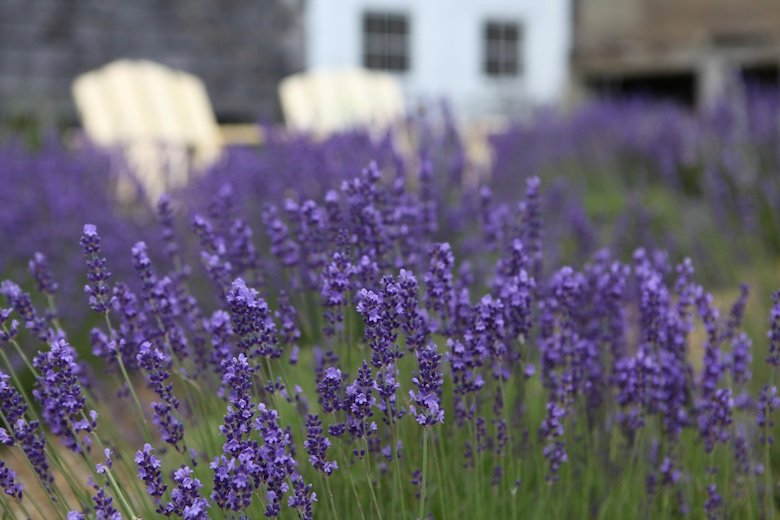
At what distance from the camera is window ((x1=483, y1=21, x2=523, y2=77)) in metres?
11.7

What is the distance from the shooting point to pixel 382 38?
11070 mm

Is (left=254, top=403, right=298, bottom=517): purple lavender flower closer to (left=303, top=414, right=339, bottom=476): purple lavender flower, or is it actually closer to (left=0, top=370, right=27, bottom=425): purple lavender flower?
(left=303, top=414, right=339, bottom=476): purple lavender flower

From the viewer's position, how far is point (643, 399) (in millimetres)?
1769

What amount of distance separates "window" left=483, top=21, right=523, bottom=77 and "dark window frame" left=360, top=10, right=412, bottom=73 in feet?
3.60

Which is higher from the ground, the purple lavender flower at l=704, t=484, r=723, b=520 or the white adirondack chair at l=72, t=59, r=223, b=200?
the white adirondack chair at l=72, t=59, r=223, b=200

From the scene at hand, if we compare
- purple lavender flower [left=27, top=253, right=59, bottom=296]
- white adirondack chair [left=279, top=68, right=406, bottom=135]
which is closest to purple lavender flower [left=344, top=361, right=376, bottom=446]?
purple lavender flower [left=27, top=253, right=59, bottom=296]

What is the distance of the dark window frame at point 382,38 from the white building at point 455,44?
12 millimetres

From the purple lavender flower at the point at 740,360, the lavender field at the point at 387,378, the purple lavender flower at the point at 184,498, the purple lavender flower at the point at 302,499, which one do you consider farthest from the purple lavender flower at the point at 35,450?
the purple lavender flower at the point at 740,360

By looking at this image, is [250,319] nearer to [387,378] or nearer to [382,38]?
[387,378]

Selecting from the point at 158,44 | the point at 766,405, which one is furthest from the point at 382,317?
the point at 158,44

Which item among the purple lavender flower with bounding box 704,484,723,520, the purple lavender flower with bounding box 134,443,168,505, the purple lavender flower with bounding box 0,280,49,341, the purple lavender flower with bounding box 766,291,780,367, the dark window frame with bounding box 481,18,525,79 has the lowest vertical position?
the purple lavender flower with bounding box 704,484,723,520

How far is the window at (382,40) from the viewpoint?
36.3 ft

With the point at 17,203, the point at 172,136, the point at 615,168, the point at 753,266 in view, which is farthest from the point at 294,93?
the point at 753,266

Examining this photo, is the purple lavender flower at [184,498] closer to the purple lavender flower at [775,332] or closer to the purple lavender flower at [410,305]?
the purple lavender flower at [410,305]
